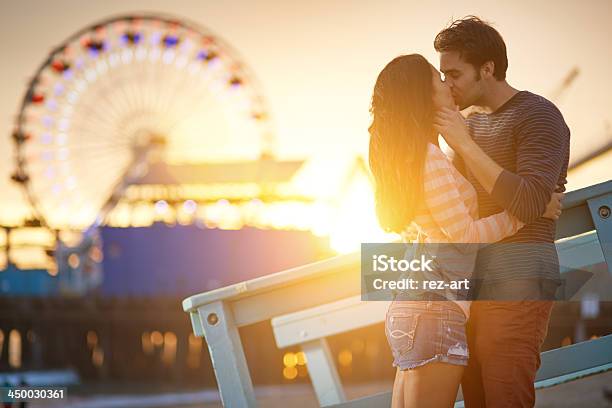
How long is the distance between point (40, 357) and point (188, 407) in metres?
9.59

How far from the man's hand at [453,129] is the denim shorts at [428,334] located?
385mm

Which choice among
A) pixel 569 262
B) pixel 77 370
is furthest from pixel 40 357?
pixel 569 262

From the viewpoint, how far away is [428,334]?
2234 millimetres

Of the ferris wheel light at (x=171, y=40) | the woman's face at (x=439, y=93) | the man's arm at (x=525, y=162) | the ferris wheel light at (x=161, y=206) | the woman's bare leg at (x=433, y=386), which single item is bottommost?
the woman's bare leg at (x=433, y=386)

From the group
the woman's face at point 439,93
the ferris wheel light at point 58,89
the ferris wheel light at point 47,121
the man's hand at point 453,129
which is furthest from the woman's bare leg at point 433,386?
the ferris wheel light at point 58,89

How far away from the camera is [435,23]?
5.49 metres

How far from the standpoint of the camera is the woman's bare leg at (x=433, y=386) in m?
2.23

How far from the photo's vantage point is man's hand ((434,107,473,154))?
7.57 feet

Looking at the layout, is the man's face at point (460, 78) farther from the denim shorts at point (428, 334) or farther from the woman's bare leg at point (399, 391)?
the woman's bare leg at point (399, 391)

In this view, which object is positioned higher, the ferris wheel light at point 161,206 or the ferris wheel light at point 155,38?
the ferris wheel light at point 155,38

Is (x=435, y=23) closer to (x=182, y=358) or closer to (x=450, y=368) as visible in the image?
(x=450, y=368)

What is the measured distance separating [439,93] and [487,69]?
174 mm

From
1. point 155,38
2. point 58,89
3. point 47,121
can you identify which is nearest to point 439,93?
point 47,121

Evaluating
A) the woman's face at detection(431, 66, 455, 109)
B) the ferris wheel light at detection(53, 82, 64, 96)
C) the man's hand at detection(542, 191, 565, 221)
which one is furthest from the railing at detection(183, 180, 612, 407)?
the ferris wheel light at detection(53, 82, 64, 96)
